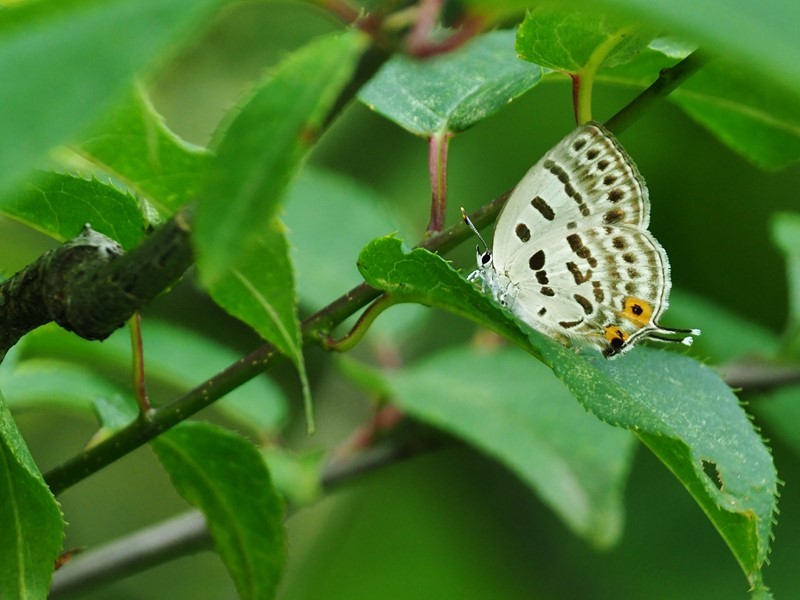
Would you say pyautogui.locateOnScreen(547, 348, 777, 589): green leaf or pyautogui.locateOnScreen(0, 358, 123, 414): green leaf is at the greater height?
pyautogui.locateOnScreen(547, 348, 777, 589): green leaf

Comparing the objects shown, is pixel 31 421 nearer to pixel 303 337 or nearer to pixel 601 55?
pixel 303 337

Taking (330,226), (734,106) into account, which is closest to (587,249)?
(734,106)

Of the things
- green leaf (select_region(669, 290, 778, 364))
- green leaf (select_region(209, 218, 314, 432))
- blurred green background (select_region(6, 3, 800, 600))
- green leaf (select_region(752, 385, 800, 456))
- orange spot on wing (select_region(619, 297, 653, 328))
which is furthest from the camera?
blurred green background (select_region(6, 3, 800, 600))

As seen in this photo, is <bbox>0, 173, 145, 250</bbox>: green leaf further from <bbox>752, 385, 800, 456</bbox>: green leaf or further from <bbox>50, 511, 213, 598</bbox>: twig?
<bbox>752, 385, 800, 456</bbox>: green leaf

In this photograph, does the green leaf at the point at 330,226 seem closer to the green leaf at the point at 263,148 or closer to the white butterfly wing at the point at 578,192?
the white butterfly wing at the point at 578,192

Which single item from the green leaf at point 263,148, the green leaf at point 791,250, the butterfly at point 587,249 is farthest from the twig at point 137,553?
the green leaf at point 791,250

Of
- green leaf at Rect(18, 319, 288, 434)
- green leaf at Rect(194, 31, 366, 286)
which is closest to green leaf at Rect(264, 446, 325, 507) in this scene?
green leaf at Rect(18, 319, 288, 434)

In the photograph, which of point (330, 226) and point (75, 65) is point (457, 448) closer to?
point (330, 226)
